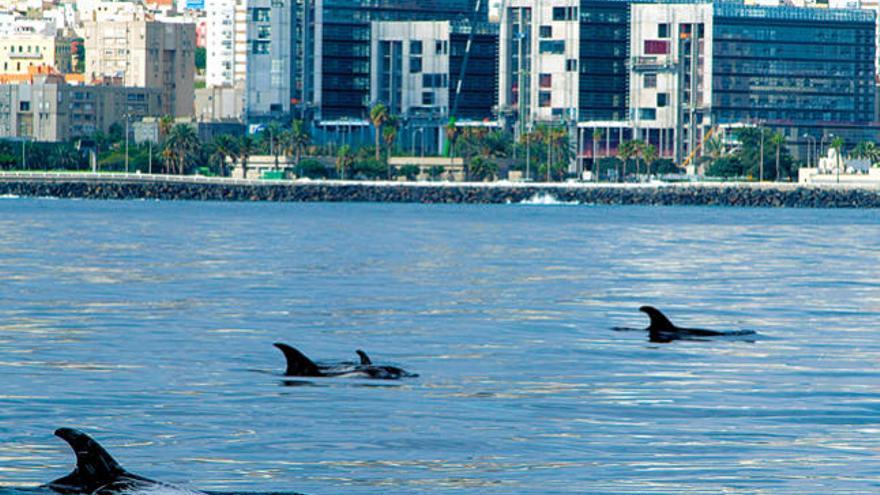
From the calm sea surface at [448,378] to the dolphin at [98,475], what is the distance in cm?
301

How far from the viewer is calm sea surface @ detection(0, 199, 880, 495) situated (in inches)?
1041

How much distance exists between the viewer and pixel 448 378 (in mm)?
37781

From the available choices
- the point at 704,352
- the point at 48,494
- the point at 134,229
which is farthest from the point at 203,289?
the point at 134,229

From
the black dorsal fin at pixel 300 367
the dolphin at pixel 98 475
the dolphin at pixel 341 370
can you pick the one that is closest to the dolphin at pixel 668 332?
the dolphin at pixel 341 370

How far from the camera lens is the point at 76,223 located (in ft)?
502

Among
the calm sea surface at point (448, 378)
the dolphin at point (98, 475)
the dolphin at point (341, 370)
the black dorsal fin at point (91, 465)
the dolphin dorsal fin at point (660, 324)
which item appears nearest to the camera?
the dolphin at point (98, 475)

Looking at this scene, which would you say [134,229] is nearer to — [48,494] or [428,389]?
[428,389]

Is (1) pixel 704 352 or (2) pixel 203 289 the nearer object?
(1) pixel 704 352

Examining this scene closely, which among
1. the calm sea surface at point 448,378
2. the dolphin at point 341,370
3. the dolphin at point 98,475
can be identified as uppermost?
the dolphin at point 98,475

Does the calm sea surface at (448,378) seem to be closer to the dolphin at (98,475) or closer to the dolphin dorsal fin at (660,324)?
the dolphin dorsal fin at (660,324)

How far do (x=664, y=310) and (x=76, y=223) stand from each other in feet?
329

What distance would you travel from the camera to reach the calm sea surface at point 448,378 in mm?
26438

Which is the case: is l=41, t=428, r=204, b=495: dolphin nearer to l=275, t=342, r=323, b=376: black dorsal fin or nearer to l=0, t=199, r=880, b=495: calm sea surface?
l=0, t=199, r=880, b=495: calm sea surface

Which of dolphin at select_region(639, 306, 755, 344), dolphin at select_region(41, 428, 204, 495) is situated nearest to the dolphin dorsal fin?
dolphin at select_region(639, 306, 755, 344)
